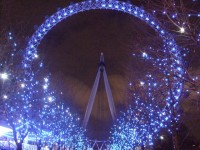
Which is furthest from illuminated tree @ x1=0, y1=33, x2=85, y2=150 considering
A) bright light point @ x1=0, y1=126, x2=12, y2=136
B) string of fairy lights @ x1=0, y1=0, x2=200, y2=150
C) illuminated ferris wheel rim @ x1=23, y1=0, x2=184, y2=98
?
bright light point @ x1=0, y1=126, x2=12, y2=136

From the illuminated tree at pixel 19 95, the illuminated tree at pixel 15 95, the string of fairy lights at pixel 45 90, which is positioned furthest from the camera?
the illuminated tree at pixel 19 95

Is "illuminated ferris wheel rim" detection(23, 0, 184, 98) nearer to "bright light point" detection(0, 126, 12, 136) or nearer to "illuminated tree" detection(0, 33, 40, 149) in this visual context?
"illuminated tree" detection(0, 33, 40, 149)

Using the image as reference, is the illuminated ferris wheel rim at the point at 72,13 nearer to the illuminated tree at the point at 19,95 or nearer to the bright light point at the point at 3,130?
the illuminated tree at the point at 19,95

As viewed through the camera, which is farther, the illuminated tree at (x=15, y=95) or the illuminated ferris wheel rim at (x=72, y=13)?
the illuminated ferris wheel rim at (x=72, y=13)

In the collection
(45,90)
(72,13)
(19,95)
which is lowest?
(19,95)

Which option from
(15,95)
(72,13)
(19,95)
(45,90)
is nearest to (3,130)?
(45,90)

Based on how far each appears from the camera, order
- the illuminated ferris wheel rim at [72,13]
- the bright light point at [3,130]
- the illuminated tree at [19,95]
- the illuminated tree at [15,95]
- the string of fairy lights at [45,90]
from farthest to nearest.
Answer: the bright light point at [3,130] < the illuminated ferris wheel rim at [72,13] < the illuminated tree at [19,95] < the illuminated tree at [15,95] < the string of fairy lights at [45,90]

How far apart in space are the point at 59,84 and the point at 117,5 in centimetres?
3078

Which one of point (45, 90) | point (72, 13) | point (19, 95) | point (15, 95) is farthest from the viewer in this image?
point (45, 90)

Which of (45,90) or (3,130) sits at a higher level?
(45,90)

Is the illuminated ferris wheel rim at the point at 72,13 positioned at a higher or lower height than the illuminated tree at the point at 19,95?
higher

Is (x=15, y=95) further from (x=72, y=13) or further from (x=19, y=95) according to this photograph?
(x=72, y=13)

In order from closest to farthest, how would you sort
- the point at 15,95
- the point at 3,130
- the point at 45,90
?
the point at 15,95 → the point at 3,130 → the point at 45,90

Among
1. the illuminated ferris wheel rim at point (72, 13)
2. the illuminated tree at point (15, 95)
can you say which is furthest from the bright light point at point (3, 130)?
the illuminated ferris wheel rim at point (72, 13)
